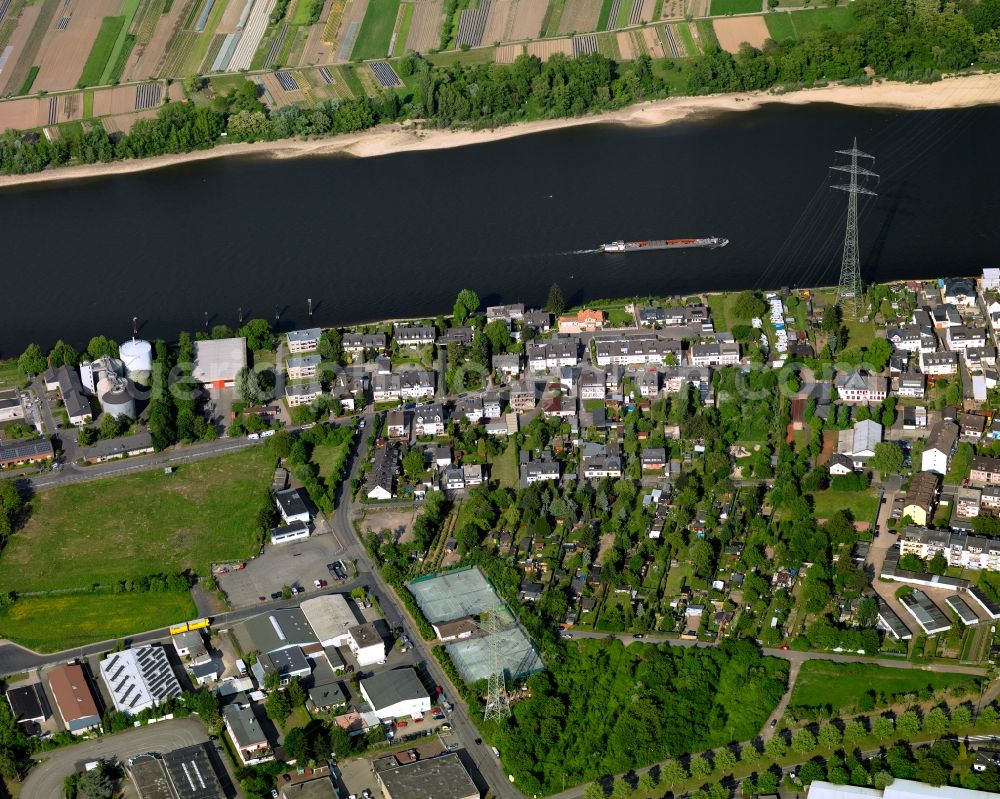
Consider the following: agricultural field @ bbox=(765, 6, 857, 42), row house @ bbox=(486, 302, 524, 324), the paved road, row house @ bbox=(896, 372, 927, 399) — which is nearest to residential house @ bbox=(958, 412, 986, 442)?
row house @ bbox=(896, 372, 927, 399)

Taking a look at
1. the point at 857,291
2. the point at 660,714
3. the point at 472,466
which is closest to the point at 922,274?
the point at 857,291

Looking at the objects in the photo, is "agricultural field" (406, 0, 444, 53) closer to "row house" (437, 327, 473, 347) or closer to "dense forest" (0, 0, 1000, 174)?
"dense forest" (0, 0, 1000, 174)

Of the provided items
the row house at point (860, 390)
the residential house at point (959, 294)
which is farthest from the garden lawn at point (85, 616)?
the residential house at point (959, 294)

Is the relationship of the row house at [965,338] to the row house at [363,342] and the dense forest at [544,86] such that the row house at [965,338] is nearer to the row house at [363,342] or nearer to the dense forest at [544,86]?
the row house at [363,342]

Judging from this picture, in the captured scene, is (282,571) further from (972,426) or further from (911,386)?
(972,426)

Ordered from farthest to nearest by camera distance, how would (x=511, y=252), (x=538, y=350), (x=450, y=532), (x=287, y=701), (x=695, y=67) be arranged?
(x=695, y=67) → (x=511, y=252) → (x=538, y=350) → (x=450, y=532) → (x=287, y=701)

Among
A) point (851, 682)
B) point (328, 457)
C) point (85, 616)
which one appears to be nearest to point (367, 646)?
point (85, 616)

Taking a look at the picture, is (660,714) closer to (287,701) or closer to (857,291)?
(287,701)
